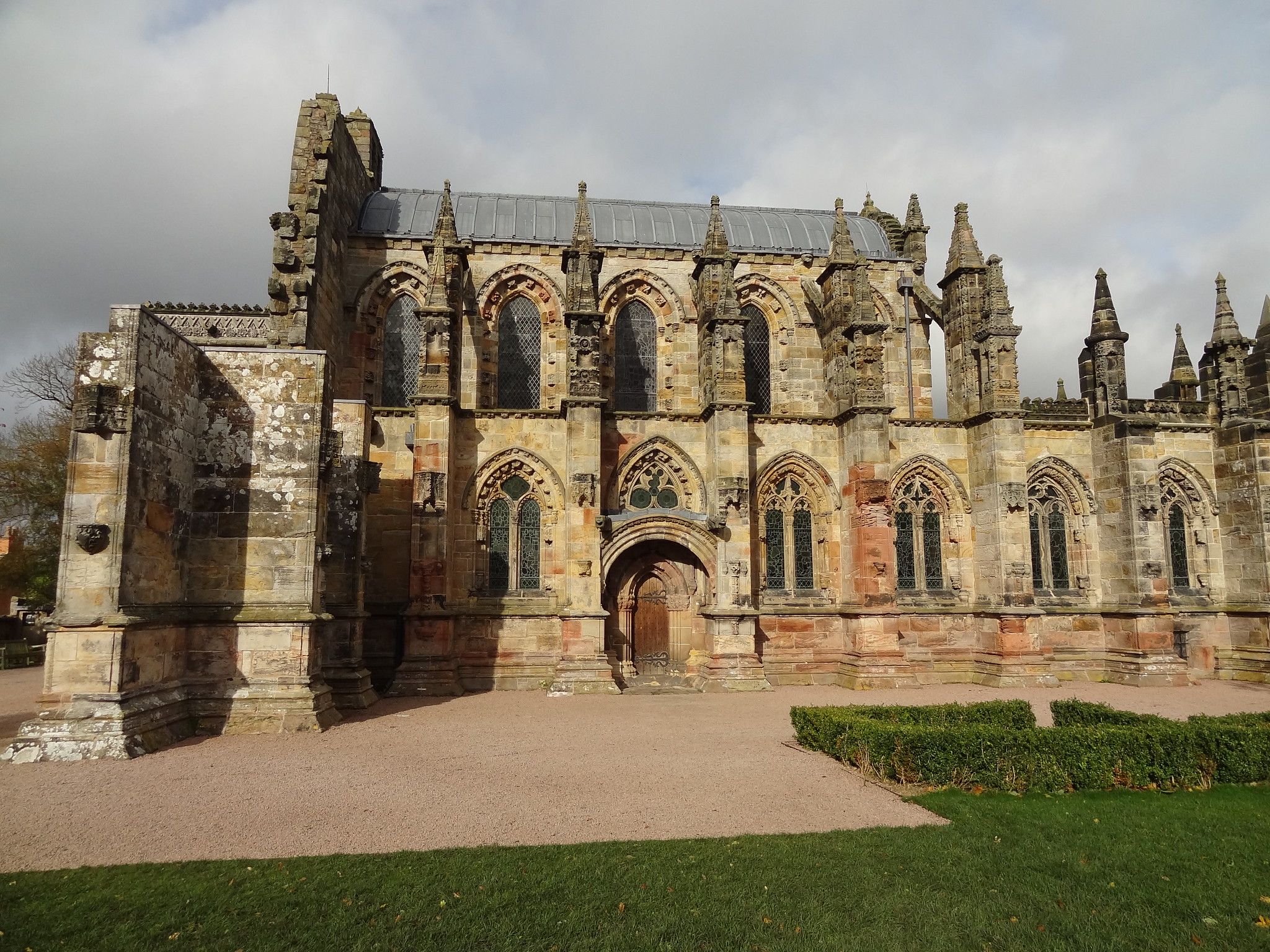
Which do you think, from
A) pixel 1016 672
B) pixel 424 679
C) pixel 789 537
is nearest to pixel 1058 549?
pixel 1016 672

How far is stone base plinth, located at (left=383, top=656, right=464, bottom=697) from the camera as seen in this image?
60.7 feet

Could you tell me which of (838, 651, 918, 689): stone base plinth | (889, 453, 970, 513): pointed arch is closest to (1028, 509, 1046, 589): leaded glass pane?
(889, 453, 970, 513): pointed arch

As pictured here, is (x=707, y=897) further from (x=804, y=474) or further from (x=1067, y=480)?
(x=1067, y=480)

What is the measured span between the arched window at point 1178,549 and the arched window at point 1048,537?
123 inches

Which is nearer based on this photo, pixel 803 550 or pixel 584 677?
pixel 584 677

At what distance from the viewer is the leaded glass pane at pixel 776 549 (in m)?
21.7

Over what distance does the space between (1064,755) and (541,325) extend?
18.4 metres

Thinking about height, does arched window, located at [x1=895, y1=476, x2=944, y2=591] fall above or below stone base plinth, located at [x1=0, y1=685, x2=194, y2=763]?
above

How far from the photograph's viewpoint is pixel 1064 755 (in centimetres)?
1009

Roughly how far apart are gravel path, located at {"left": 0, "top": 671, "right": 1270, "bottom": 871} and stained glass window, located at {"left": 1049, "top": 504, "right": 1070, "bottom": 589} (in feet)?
39.5

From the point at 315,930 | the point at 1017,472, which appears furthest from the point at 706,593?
the point at 315,930

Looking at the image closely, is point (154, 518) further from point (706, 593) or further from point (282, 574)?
point (706, 593)

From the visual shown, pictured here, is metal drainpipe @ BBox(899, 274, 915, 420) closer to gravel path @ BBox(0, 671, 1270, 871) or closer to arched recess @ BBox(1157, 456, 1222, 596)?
arched recess @ BBox(1157, 456, 1222, 596)

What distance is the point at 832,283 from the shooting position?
22.8 meters
